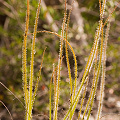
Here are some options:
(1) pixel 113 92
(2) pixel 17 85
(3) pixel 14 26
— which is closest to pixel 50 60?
(2) pixel 17 85

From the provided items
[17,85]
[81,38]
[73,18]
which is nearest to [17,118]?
[17,85]

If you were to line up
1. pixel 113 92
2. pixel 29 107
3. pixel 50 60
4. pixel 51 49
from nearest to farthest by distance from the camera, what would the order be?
pixel 29 107 → pixel 50 60 → pixel 51 49 → pixel 113 92

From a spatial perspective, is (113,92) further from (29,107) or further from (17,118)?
(29,107)

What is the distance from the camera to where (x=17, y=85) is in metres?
2.55

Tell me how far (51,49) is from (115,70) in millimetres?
947

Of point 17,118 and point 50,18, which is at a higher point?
point 50,18

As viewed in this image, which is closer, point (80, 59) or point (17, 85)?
point (80, 59)

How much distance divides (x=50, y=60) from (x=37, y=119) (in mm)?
801

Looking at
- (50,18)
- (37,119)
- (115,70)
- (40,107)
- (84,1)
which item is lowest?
(37,119)

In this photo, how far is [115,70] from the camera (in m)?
2.42

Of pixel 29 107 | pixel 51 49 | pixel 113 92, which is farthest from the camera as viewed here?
pixel 113 92

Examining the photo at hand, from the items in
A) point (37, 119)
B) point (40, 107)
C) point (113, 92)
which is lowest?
point (37, 119)

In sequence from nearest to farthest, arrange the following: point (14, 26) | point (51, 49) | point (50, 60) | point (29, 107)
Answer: point (29, 107)
point (50, 60)
point (51, 49)
point (14, 26)

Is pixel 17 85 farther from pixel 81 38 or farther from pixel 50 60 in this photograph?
pixel 81 38
